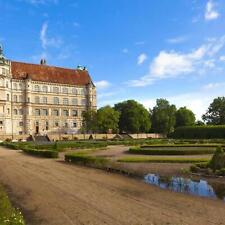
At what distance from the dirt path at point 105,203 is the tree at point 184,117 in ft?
336

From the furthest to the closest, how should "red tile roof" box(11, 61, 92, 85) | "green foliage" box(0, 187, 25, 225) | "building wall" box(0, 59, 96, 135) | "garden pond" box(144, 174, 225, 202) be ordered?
"red tile roof" box(11, 61, 92, 85) → "building wall" box(0, 59, 96, 135) → "garden pond" box(144, 174, 225, 202) → "green foliage" box(0, 187, 25, 225)

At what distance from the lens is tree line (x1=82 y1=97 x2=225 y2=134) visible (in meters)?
97.8

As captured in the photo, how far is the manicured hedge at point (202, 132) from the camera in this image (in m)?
73.4

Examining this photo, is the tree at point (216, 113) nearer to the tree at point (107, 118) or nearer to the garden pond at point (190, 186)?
the tree at point (107, 118)

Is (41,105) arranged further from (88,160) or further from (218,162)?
(218,162)

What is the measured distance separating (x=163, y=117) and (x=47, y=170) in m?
91.3

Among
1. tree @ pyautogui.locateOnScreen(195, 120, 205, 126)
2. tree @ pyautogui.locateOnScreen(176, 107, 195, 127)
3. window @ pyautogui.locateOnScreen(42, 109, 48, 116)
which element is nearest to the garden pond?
window @ pyautogui.locateOnScreen(42, 109, 48, 116)

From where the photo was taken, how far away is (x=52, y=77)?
364ft

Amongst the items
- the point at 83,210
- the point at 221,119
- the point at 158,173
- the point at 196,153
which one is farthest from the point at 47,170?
the point at 221,119

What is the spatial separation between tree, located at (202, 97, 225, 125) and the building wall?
117 feet

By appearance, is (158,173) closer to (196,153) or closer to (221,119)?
(196,153)

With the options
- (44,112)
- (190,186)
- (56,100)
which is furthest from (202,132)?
(190,186)

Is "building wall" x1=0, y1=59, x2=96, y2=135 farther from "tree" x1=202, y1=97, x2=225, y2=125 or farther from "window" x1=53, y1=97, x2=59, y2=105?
"tree" x1=202, y1=97, x2=225, y2=125

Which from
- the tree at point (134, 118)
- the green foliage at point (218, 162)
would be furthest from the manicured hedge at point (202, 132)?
the green foliage at point (218, 162)
